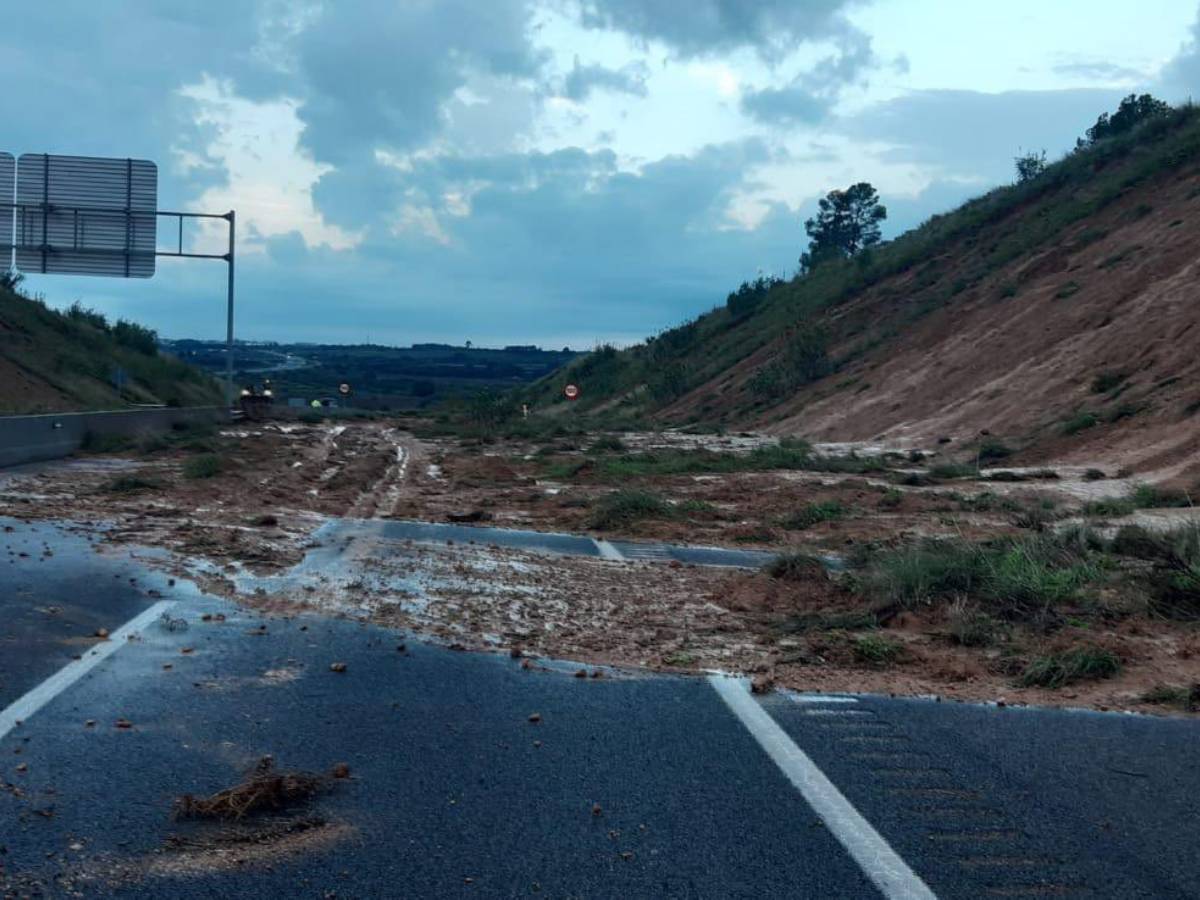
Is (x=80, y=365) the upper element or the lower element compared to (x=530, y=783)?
upper

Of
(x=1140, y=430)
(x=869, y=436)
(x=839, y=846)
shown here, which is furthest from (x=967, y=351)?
(x=839, y=846)

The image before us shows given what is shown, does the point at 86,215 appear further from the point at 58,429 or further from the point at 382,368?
the point at 382,368

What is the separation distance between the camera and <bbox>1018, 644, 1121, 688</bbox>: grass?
28.7 feet

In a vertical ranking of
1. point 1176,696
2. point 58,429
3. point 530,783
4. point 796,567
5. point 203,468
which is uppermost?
point 58,429

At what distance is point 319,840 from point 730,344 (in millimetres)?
67513

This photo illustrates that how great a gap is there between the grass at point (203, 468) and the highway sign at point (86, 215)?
1772 centimetres

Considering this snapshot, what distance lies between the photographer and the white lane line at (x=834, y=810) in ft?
16.5

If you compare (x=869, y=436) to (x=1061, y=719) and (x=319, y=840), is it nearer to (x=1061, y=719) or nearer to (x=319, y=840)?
(x=1061, y=719)

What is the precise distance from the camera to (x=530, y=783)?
6184mm

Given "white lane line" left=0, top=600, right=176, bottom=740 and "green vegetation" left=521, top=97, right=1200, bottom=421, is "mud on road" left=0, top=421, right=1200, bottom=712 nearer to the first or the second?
"white lane line" left=0, top=600, right=176, bottom=740

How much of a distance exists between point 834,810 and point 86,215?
122 ft

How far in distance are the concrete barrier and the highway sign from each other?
6508 millimetres

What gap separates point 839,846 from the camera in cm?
540

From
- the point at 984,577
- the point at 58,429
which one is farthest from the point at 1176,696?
the point at 58,429
